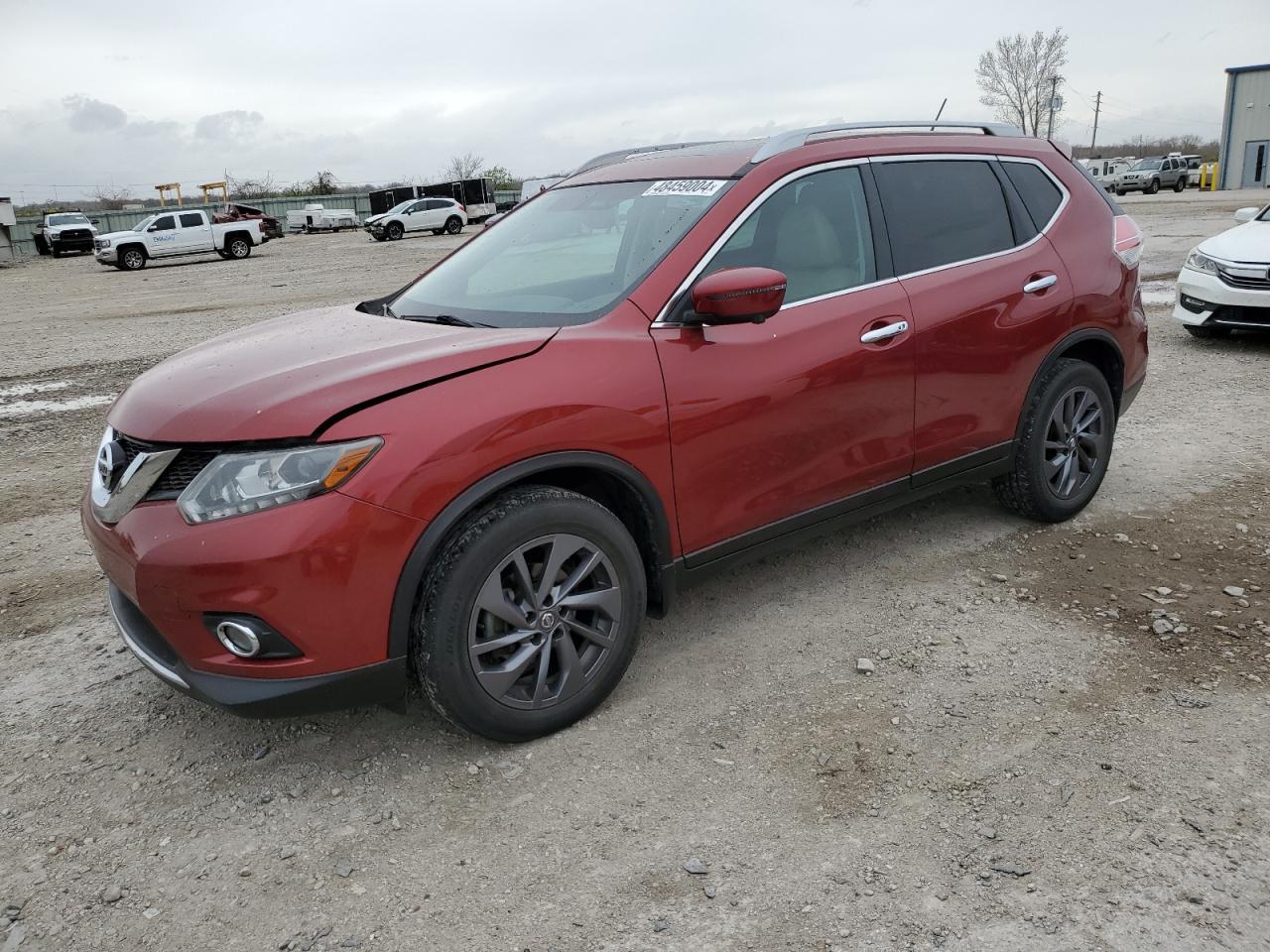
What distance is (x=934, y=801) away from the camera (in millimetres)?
2744

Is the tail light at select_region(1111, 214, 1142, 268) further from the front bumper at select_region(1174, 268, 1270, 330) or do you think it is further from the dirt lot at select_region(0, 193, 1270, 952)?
the front bumper at select_region(1174, 268, 1270, 330)

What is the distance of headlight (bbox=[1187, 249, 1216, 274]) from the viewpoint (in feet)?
28.8

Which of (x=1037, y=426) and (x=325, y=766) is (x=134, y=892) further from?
(x=1037, y=426)

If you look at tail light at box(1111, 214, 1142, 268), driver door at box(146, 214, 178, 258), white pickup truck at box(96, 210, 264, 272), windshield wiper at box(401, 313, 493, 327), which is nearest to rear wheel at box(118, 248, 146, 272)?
white pickup truck at box(96, 210, 264, 272)

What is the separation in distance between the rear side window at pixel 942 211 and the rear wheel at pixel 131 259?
30447mm

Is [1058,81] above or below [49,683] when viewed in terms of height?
above

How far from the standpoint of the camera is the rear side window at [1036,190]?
4.41 m

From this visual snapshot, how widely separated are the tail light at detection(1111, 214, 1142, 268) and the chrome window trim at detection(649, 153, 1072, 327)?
334mm

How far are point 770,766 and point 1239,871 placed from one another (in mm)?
1195

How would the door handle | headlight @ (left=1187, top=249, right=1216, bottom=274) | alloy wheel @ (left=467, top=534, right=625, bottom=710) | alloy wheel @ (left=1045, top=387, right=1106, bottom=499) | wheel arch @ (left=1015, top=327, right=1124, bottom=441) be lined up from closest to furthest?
alloy wheel @ (left=467, top=534, right=625, bottom=710)
the door handle
wheel arch @ (left=1015, top=327, right=1124, bottom=441)
alloy wheel @ (left=1045, top=387, right=1106, bottom=499)
headlight @ (left=1187, top=249, right=1216, bottom=274)

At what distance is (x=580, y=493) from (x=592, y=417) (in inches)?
13.7

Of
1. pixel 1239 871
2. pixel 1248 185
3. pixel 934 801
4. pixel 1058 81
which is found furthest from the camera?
pixel 1058 81

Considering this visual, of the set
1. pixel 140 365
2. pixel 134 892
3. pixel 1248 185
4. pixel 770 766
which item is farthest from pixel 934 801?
pixel 1248 185

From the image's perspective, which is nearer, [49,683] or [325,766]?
[325,766]
